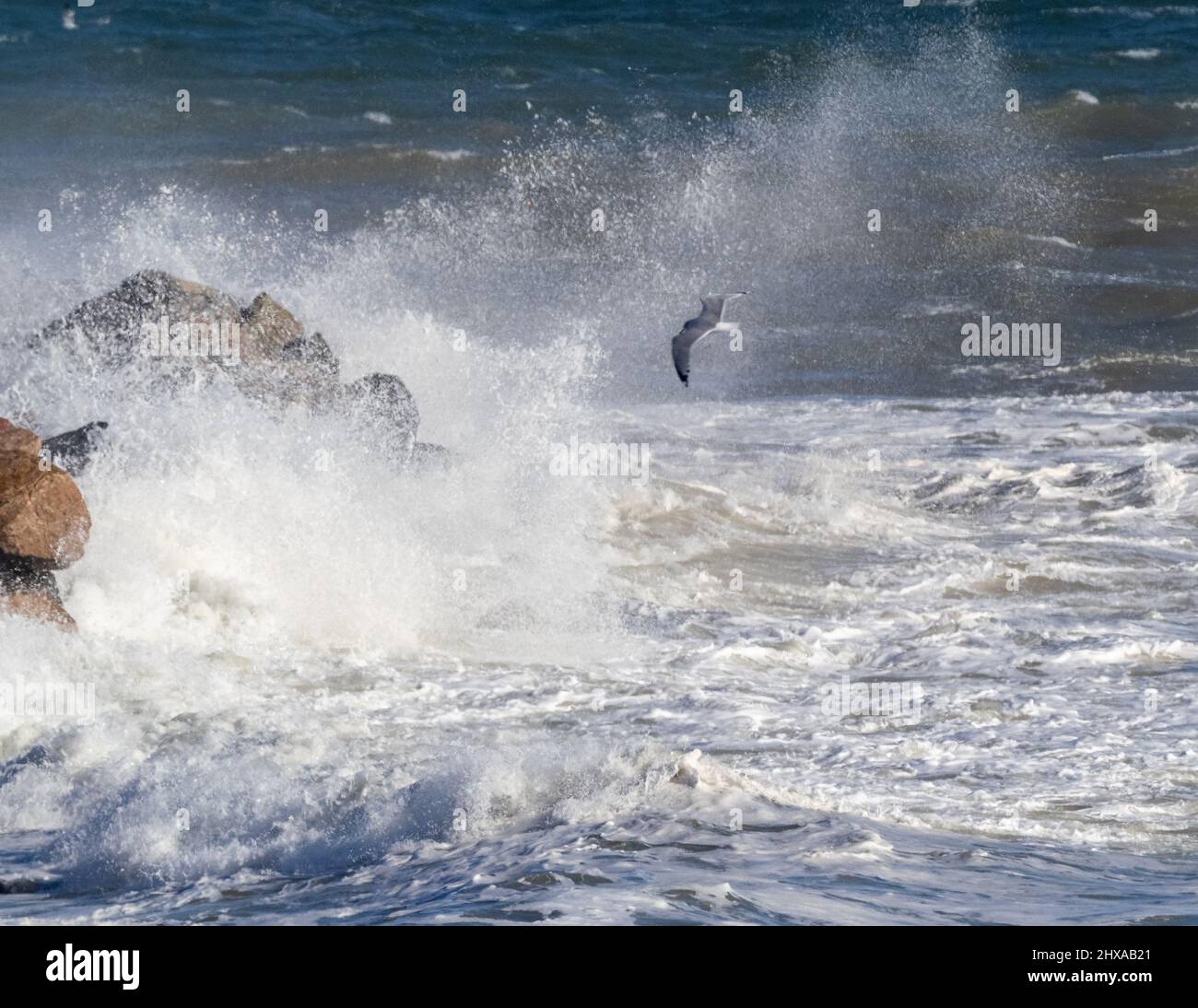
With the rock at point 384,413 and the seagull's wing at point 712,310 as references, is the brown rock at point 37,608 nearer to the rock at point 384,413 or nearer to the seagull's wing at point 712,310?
the rock at point 384,413

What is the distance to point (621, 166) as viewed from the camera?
24562 mm

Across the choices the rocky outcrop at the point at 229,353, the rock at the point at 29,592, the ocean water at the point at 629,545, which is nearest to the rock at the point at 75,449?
the ocean water at the point at 629,545

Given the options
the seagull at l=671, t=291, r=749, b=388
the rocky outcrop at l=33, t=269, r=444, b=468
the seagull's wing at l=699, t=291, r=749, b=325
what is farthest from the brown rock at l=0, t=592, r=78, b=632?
the seagull's wing at l=699, t=291, r=749, b=325

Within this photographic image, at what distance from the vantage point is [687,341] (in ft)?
35.2

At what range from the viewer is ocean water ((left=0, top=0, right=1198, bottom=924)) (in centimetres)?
603

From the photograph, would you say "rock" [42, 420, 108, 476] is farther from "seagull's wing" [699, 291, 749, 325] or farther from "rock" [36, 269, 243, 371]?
"seagull's wing" [699, 291, 749, 325]

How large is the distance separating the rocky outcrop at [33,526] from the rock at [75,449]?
5.11 ft

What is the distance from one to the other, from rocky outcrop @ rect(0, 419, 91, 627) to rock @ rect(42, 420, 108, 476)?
156 cm

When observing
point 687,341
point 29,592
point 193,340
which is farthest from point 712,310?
point 29,592

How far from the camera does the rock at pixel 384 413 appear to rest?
11.4 m

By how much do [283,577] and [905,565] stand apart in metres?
3.57

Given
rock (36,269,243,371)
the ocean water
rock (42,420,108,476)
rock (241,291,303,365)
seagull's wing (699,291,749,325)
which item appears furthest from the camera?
rock (241,291,303,365)
